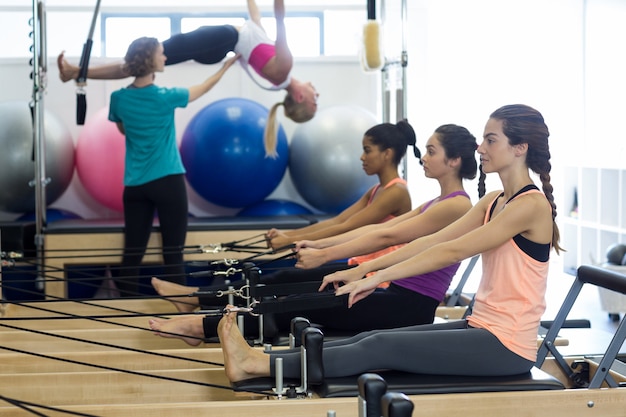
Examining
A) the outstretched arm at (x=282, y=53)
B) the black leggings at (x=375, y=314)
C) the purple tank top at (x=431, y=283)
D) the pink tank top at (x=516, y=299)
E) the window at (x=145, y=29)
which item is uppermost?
the window at (x=145, y=29)

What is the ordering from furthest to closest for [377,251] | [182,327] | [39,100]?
[39,100] < [377,251] < [182,327]

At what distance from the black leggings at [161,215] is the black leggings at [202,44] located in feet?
2.25

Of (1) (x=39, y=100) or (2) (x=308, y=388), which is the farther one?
(1) (x=39, y=100)

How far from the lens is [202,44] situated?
4.93 metres

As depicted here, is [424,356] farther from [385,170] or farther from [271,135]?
[271,135]

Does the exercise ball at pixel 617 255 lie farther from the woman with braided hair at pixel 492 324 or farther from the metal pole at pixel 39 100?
the woman with braided hair at pixel 492 324

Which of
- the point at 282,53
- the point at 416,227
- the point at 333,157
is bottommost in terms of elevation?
the point at 416,227

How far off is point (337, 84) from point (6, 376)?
13.2ft

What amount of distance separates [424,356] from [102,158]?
3591 mm

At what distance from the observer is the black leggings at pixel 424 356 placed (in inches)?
88.4

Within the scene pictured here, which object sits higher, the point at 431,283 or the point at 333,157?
the point at 333,157

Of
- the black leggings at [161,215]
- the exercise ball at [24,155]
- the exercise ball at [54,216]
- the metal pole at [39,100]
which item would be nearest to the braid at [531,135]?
the black leggings at [161,215]

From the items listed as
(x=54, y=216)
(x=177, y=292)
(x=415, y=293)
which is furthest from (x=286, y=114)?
(x=415, y=293)

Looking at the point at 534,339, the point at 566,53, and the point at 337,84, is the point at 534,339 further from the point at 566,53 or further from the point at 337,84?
the point at 566,53
